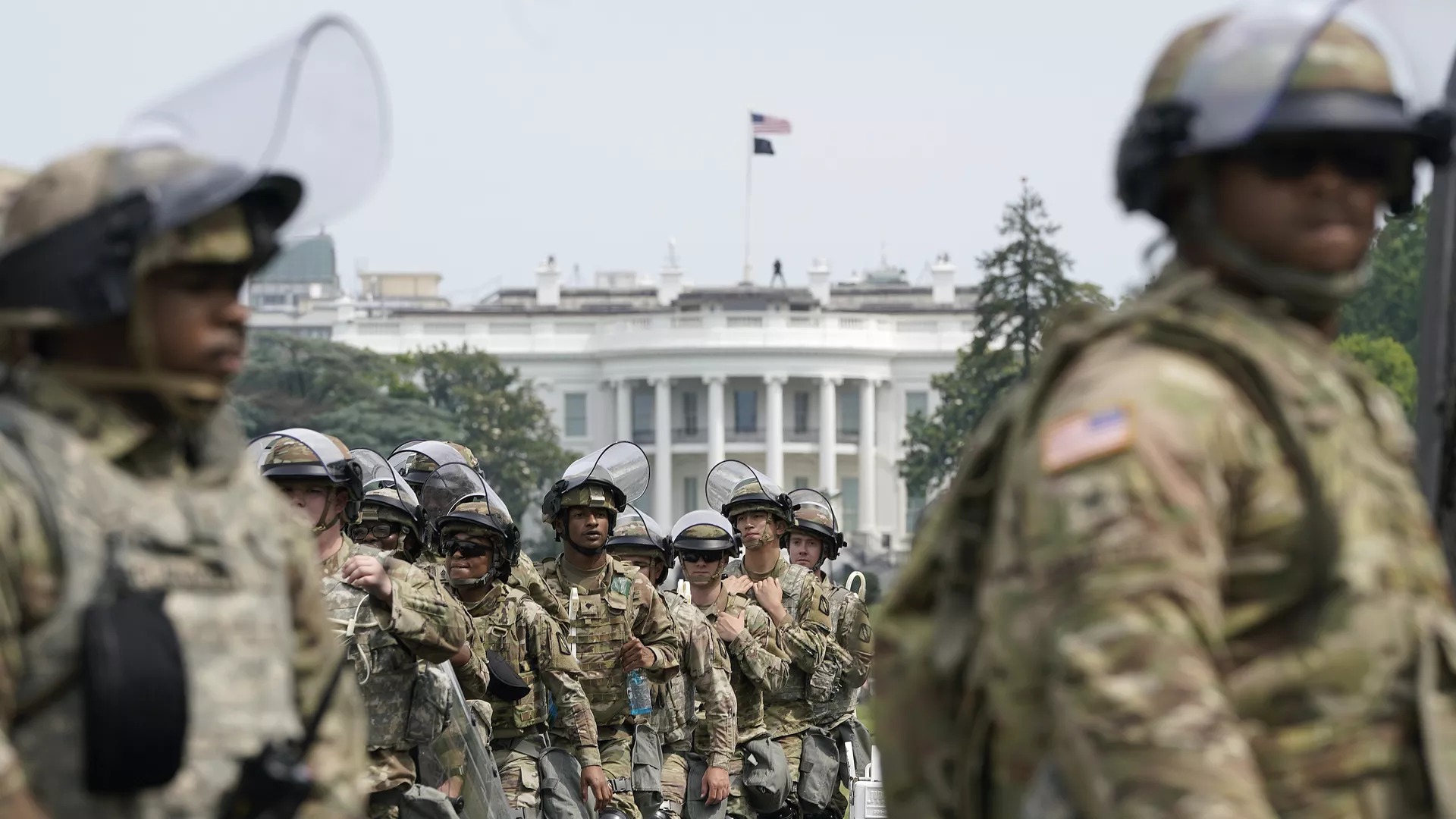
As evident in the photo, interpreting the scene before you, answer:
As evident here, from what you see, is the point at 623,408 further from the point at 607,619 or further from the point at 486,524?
the point at 486,524

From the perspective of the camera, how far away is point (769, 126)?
350 feet

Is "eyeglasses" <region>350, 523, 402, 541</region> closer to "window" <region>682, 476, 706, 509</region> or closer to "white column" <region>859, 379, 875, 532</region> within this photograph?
"white column" <region>859, 379, 875, 532</region>

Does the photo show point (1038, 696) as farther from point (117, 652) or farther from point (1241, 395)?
point (117, 652)

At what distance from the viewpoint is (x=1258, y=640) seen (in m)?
3.87

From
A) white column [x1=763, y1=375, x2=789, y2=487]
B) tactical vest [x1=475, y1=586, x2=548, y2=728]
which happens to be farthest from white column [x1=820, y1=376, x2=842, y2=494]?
tactical vest [x1=475, y1=586, x2=548, y2=728]

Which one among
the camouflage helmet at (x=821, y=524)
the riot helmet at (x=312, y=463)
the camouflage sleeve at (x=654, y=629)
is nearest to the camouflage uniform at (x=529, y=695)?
the camouflage sleeve at (x=654, y=629)

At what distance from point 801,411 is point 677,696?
120498 millimetres

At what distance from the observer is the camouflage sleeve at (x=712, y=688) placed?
14148 millimetres

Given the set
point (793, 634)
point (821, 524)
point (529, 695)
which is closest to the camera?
point (529, 695)

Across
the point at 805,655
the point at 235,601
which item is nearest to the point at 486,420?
the point at 805,655

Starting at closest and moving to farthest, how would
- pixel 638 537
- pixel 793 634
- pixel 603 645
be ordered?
1. pixel 603 645
2. pixel 638 537
3. pixel 793 634

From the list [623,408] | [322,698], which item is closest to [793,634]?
[322,698]

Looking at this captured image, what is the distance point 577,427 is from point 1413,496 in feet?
437

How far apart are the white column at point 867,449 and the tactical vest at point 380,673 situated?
Result: 402 feet
